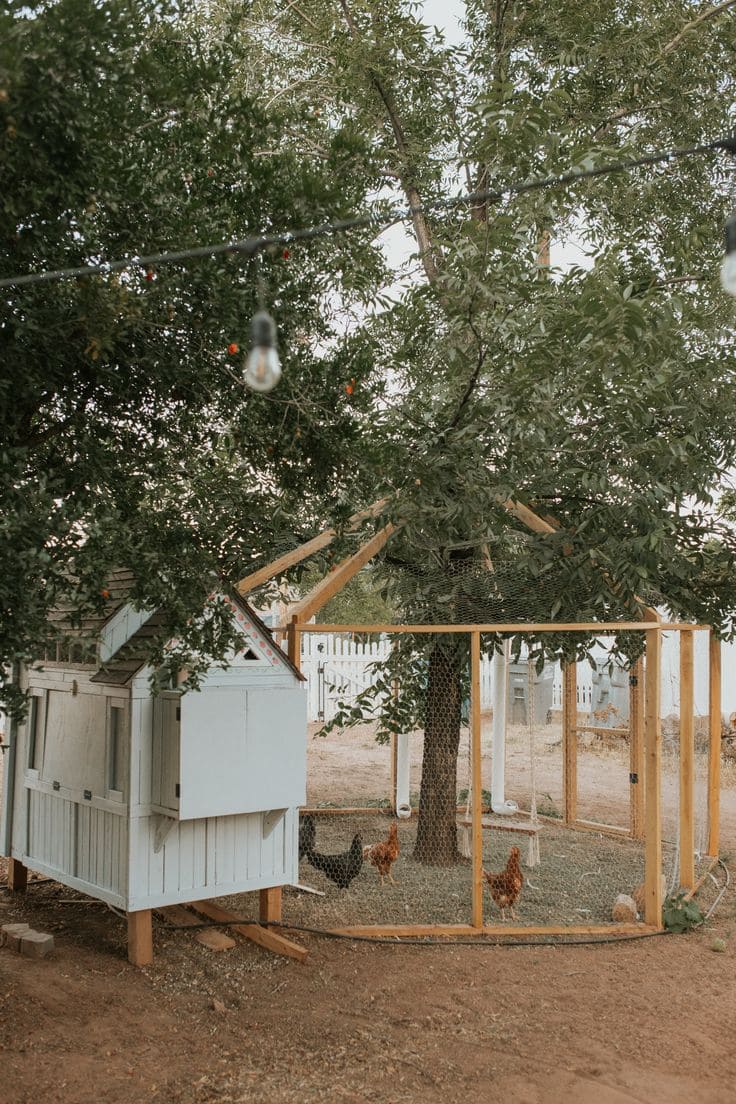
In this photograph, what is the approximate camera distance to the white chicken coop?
18.9 ft

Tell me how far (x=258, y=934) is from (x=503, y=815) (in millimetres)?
4853

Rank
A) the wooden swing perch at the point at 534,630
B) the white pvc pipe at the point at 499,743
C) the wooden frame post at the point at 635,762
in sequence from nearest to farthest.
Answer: the wooden swing perch at the point at 534,630
the wooden frame post at the point at 635,762
the white pvc pipe at the point at 499,743

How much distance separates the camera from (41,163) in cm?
395

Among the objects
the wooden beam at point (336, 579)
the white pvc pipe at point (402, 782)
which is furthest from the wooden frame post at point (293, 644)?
the white pvc pipe at point (402, 782)

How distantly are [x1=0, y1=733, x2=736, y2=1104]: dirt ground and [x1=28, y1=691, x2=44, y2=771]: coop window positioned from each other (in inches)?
45.7

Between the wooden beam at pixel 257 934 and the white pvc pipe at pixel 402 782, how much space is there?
3865mm

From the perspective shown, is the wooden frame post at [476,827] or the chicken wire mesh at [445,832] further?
the chicken wire mesh at [445,832]

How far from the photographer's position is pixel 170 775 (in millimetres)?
5719

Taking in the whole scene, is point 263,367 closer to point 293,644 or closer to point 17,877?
point 293,644

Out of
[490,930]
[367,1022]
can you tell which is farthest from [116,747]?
[490,930]

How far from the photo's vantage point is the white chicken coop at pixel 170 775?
5758 millimetres

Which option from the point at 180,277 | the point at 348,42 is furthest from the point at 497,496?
the point at 348,42

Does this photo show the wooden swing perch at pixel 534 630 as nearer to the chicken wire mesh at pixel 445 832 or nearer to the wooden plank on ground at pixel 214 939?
the chicken wire mesh at pixel 445 832

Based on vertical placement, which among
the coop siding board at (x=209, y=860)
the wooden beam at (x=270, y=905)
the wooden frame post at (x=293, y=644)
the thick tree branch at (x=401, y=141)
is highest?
the thick tree branch at (x=401, y=141)
